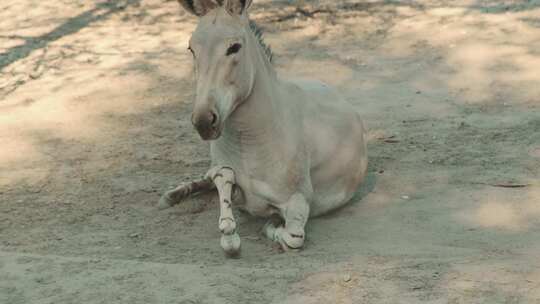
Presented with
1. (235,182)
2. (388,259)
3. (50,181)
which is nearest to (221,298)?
(388,259)

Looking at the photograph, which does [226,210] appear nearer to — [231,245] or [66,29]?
[231,245]

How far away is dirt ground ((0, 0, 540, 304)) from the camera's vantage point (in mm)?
4445

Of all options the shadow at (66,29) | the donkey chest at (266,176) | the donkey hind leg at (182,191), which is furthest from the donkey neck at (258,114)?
the shadow at (66,29)

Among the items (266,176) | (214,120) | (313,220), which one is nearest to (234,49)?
(214,120)

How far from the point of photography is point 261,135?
5.34m

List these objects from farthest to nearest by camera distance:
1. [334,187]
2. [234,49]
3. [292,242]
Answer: [334,187] → [292,242] → [234,49]

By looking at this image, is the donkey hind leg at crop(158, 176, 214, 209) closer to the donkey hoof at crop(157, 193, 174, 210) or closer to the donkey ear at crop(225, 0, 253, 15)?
the donkey hoof at crop(157, 193, 174, 210)

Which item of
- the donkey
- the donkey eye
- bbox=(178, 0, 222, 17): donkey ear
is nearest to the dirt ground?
the donkey

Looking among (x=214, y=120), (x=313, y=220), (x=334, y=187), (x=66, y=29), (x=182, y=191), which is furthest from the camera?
(x=66, y=29)

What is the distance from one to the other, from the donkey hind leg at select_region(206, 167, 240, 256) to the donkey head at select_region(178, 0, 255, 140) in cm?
50

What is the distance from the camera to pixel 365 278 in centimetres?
438

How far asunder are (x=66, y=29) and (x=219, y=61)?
635cm

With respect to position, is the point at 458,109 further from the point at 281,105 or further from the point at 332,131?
the point at 281,105

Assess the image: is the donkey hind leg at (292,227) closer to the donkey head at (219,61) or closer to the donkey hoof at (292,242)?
the donkey hoof at (292,242)
